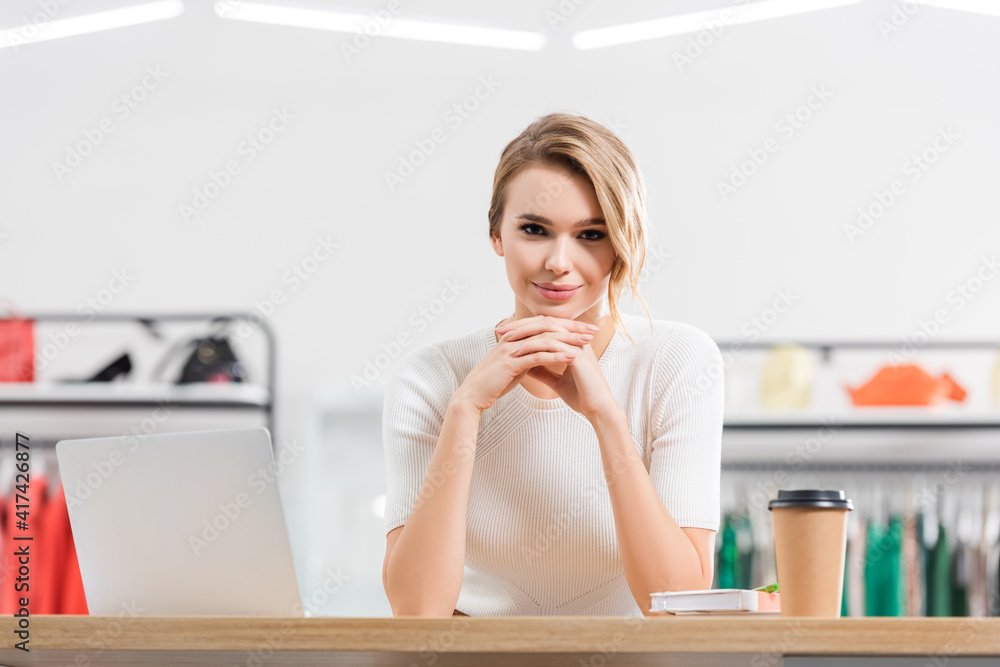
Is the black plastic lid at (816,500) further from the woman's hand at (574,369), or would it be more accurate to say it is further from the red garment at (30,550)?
the red garment at (30,550)

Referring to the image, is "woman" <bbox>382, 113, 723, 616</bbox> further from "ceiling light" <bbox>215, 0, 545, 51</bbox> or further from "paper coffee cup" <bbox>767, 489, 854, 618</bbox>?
"ceiling light" <bbox>215, 0, 545, 51</bbox>

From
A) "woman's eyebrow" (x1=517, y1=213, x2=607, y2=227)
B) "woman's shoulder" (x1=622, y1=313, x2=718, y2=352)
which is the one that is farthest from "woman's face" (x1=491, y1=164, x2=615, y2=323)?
"woman's shoulder" (x1=622, y1=313, x2=718, y2=352)

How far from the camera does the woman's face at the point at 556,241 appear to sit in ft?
4.01

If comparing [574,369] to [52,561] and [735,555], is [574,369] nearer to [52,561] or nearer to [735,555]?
[735,555]

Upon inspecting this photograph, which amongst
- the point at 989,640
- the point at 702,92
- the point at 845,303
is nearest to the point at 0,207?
the point at 702,92

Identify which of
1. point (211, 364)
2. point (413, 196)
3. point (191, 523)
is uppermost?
point (413, 196)

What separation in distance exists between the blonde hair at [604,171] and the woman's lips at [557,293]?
0.07 m

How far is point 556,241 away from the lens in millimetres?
1225

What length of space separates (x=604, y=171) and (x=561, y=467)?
16.4 inches

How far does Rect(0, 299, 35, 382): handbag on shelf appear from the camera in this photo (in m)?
2.76

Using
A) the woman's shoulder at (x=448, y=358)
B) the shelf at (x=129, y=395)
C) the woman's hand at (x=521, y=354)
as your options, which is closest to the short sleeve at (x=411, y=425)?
the woman's shoulder at (x=448, y=358)

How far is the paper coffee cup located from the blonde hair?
18.1 inches

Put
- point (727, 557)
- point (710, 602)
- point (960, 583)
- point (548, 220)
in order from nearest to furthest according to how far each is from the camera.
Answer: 1. point (710, 602)
2. point (548, 220)
3. point (960, 583)
4. point (727, 557)

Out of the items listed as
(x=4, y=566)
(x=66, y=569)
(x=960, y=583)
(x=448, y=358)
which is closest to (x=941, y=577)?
(x=960, y=583)
